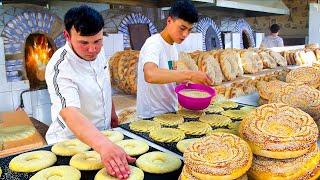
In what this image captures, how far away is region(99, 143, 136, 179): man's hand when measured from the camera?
3.43ft

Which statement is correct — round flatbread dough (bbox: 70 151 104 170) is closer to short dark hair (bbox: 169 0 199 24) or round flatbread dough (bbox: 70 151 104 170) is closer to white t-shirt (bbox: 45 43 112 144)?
white t-shirt (bbox: 45 43 112 144)

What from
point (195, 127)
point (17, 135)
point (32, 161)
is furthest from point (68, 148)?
point (17, 135)

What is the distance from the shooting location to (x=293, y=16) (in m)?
8.60

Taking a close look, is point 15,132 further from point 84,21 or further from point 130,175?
point 130,175

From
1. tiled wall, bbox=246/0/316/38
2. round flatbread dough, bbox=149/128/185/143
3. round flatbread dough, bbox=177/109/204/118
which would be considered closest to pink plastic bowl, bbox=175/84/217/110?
round flatbread dough, bbox=177/109/204/118

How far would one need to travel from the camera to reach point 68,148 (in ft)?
4.51

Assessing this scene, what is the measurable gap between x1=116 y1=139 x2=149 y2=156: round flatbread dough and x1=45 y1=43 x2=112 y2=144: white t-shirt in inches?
11.0

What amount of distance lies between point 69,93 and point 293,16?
857 cm

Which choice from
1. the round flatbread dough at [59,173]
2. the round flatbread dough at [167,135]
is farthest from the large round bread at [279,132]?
the round flatbread dough at [59,173]

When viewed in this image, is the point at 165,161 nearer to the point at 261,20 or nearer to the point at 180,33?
the point at 180,33

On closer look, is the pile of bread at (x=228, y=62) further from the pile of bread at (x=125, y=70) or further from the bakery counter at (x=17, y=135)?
the bakery counter at (x=17, y=135)

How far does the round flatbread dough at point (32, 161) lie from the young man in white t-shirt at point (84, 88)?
15cm

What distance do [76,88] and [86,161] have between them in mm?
451

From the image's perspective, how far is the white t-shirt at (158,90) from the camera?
206cm
